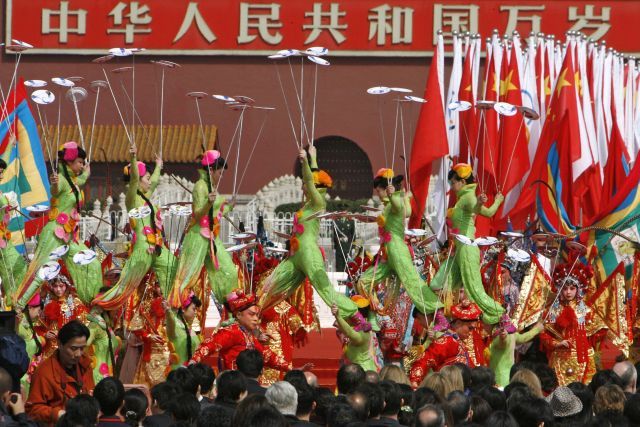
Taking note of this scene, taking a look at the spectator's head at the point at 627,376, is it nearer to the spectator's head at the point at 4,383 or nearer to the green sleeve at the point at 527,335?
the green sleeve at the point at 527,335

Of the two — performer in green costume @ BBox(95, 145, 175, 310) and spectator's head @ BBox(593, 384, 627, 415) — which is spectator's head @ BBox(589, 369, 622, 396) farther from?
performer in green costume @ BBox(95, 145, 175, 310)

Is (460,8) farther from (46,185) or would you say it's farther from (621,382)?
(621,382)

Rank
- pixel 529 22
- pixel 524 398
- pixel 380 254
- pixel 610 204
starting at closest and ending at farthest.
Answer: pixel 524 398 → pixel 380 254 → pixel 610 204 → pixel 529 22

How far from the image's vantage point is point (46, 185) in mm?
12039

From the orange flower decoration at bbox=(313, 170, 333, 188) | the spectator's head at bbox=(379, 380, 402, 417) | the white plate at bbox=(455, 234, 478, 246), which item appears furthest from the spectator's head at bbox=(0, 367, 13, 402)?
the white plate at bbox=(455, 234, 478, 246)

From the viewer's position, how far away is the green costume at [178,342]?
8344 millimetres

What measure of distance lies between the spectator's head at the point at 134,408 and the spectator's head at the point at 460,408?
1.16 meters

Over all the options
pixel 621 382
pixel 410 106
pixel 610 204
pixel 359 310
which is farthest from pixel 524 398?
pixel 410 106

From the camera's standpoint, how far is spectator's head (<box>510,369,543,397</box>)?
5.80m

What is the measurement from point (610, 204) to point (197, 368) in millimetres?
6215

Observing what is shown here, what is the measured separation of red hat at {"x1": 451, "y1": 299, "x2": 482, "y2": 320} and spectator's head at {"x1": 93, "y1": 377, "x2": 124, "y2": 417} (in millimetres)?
3386

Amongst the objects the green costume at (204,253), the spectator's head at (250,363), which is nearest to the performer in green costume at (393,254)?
the green costume at (204,253)

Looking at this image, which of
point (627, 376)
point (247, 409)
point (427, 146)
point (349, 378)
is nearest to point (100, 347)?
point (349, 378)

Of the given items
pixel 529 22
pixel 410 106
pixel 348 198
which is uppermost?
pixel 529 22
